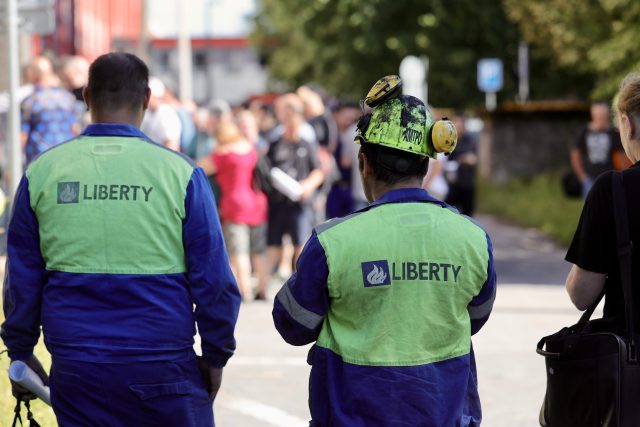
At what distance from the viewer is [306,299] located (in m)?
3.88

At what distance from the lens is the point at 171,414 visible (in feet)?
13.8

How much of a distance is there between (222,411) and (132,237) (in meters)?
3.98

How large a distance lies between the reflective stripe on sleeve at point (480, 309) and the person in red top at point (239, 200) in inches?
355

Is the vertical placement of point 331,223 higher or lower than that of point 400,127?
lower

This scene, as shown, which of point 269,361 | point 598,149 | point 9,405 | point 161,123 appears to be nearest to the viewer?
point 9,405

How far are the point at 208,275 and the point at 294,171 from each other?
8.97 m

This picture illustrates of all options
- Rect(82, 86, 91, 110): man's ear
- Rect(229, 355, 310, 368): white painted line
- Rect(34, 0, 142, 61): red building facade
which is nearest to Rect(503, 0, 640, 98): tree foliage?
Rect(34, 0, 142, 61): red building facade

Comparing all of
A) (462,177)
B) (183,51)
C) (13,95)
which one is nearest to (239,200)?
(13,95)

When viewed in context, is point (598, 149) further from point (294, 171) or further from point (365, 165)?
point (365, 165)

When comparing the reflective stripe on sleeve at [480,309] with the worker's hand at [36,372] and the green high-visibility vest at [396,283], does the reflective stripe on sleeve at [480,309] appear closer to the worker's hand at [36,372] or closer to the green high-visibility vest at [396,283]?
the green high-visibility vest at [396,283]

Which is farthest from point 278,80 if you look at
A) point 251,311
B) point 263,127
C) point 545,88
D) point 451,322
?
point 451,322

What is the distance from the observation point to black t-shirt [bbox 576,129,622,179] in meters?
15.8

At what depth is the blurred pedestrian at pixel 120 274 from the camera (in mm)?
4148

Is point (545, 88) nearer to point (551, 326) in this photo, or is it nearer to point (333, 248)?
point (551, 326)
